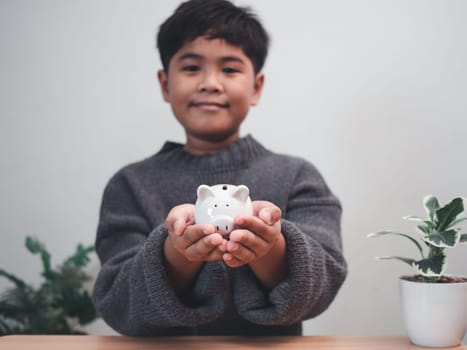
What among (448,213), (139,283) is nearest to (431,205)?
(448,213)

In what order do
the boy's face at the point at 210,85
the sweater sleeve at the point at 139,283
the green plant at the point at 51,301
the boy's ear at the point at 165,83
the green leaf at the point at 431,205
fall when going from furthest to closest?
the green plant at the point at 51,301
the boy's ear at the point at 165,83
the boy's face at the point at 210,85
the green leaf at the point at 431,205
the sweater sleeve at the point at 139,283

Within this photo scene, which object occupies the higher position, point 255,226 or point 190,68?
point 190,68

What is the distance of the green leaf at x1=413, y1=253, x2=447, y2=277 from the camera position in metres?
0.76

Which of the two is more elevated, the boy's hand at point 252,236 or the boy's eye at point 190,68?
the boy's eye at point 190,68

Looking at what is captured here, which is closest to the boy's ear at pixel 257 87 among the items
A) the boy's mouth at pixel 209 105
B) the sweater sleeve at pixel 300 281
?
the boy's mouth at pixel 209 105

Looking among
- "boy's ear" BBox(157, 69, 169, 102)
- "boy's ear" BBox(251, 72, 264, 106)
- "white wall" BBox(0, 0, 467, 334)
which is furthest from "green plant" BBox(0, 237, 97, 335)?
"boy's ear" BBox(251, 72, 264, 106)

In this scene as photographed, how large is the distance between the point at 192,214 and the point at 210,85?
34 centimetres

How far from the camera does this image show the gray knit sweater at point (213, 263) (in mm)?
729

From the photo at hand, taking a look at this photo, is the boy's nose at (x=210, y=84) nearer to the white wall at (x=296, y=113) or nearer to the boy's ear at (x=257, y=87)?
the boy's ear at (x=257, y=87)

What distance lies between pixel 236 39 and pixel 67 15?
30.0 inches

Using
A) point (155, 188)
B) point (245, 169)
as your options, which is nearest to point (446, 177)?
point (245, 169)

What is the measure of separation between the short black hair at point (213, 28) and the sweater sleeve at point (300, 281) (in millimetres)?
375

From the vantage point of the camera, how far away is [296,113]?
4.51 feet

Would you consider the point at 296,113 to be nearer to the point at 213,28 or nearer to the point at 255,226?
the point at 213,28
